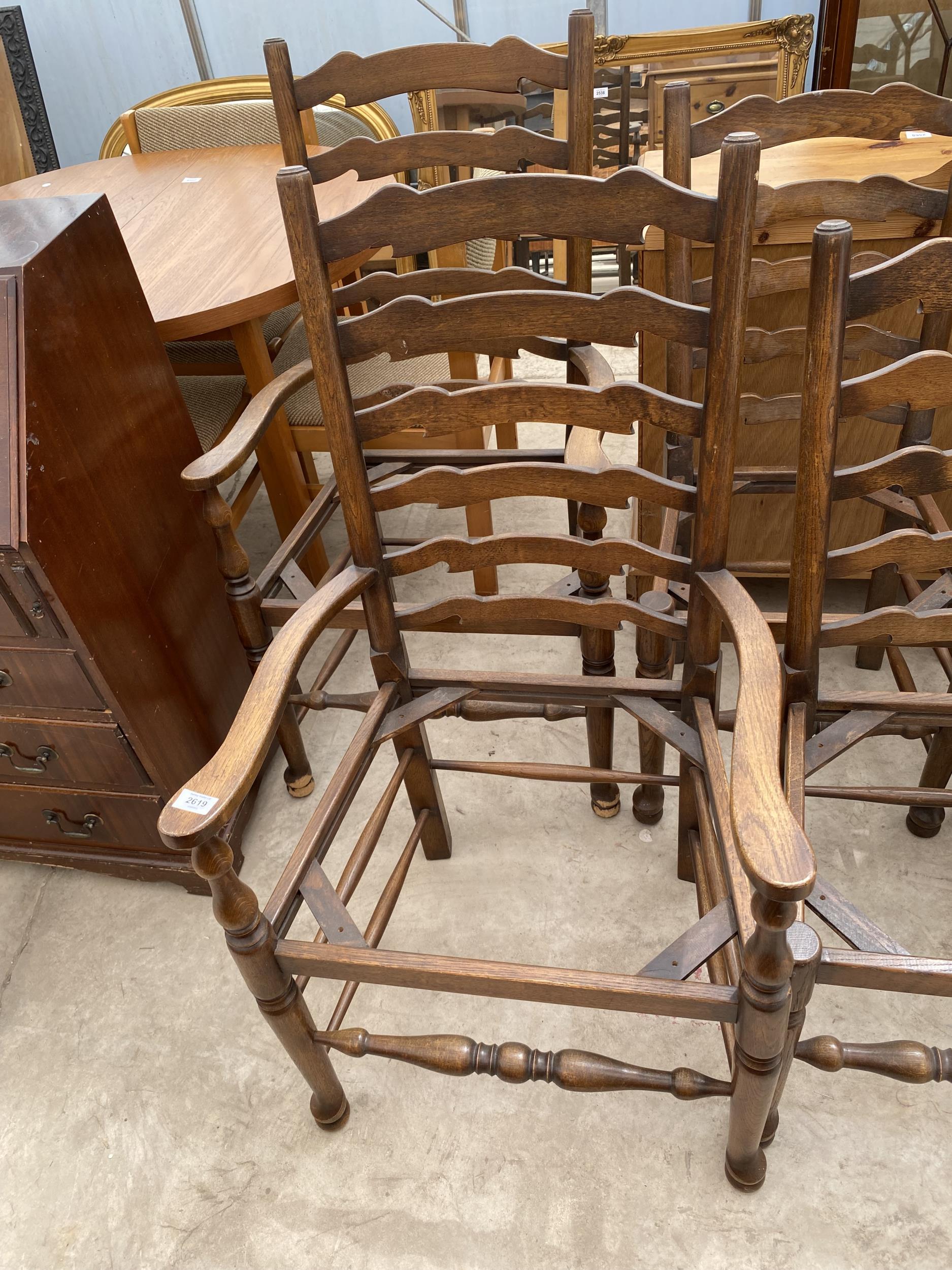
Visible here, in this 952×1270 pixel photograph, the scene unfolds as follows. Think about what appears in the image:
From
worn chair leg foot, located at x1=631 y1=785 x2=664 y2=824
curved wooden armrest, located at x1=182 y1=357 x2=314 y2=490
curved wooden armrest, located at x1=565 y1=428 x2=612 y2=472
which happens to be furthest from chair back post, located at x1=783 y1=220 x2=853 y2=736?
curved wooden armrest, located at x1=182 y1=357 x2=314 y2=490

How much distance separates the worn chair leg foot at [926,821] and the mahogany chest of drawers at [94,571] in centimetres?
128

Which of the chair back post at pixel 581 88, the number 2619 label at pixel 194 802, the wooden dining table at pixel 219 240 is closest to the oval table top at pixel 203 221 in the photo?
the wooden dining table at pixel 219 240

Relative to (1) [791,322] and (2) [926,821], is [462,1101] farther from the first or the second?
(1) [791,322]

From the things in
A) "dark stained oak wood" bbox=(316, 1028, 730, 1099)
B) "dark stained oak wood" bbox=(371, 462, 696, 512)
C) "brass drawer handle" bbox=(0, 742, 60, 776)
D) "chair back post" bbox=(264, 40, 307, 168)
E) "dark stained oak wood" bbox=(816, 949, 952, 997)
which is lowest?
"dark stained oak wood" bbox=(316, 1028, 730, 1099)

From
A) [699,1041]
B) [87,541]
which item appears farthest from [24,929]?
[699,1041]

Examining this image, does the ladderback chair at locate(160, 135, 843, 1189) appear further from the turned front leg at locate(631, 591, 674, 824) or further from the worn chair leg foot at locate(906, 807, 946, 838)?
the worn chair leg foot at locate(906, 807, 946, 838)

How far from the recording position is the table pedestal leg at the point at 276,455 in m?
1.85

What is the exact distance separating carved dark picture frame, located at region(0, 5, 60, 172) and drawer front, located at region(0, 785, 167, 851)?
12.7ft

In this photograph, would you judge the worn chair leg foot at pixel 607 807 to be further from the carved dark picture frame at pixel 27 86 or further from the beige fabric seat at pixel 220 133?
the carved dark picture frame at pixel 27 86

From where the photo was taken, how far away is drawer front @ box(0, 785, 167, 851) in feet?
5.18

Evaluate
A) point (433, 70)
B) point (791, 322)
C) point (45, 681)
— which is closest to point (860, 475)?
point (791, 322)

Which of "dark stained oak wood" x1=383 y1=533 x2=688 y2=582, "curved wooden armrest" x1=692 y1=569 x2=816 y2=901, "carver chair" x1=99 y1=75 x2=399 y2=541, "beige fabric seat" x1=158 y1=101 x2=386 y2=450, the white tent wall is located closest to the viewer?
"curved wooden armrest" x1=692 y1=569 x2=816 y2=901

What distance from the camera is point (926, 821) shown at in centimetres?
159

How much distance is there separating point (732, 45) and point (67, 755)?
311cm
